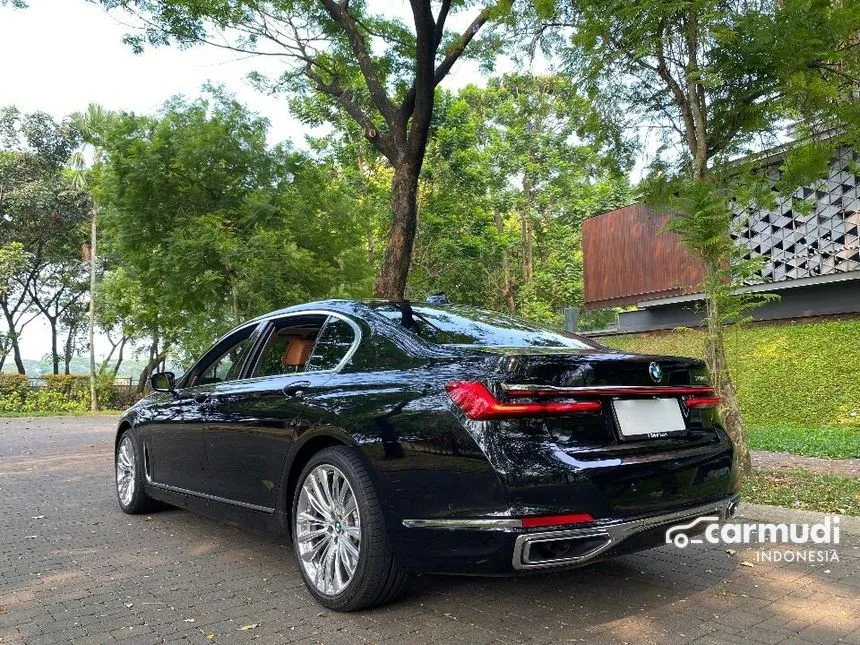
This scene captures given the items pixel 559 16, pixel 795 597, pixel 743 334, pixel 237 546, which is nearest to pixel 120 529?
A: pixel 237 546

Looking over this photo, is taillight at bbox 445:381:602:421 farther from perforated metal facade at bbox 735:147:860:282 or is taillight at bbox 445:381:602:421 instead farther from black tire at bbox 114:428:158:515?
perforated metal facade at bbox 735:147:860:282

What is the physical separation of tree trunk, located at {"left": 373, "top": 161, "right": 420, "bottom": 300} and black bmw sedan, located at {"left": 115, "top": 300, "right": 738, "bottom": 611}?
19.4ft

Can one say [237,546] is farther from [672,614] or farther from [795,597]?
[795,597]

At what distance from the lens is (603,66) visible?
7316 millimetres

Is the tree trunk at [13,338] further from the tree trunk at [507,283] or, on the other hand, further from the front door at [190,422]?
the front door at [190,422]

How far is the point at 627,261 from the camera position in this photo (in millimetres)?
19516

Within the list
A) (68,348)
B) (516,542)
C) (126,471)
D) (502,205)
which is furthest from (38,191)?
(516,542)

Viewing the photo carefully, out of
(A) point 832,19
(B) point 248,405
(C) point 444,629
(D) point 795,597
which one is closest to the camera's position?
(C) point 444,629

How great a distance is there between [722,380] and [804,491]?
118 centimetres

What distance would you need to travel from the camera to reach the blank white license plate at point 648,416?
3.00 metres

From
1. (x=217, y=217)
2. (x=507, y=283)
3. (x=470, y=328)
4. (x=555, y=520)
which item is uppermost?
(x=217, y=217)

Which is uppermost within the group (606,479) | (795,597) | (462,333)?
(462,333)

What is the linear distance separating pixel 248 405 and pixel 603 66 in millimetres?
5399

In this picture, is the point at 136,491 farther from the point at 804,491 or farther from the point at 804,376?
the point at 804,376
